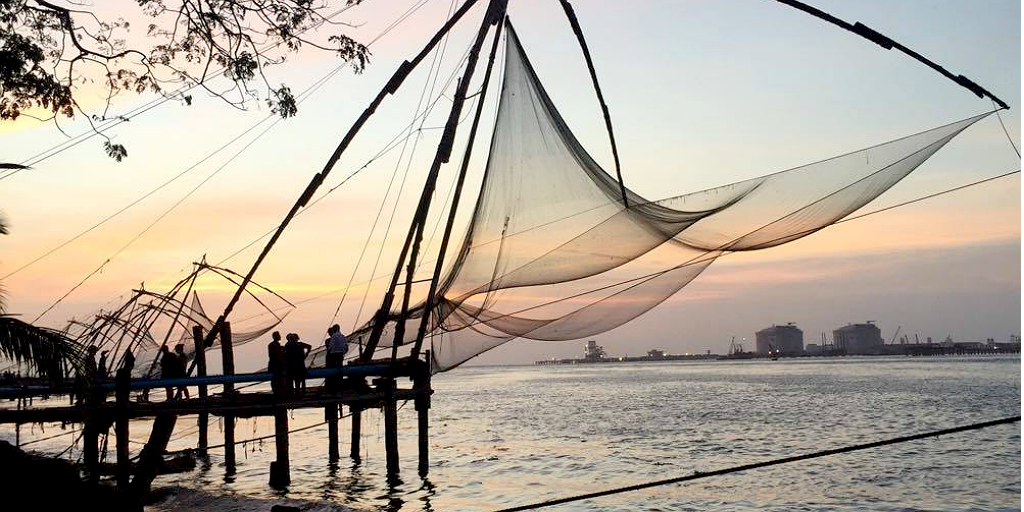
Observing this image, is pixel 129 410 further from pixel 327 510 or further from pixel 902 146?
pixel 902 146

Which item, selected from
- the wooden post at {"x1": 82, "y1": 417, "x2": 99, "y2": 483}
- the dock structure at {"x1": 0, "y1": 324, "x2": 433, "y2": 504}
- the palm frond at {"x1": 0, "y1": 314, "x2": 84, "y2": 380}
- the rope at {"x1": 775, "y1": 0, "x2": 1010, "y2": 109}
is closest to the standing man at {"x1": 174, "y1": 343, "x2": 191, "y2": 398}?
the dock structure at {"x1": 0, "y1": 324, "x2": 433, "y2": 504}

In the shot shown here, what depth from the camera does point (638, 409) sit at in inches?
1693

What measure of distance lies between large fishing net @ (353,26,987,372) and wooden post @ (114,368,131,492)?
12.7 ft

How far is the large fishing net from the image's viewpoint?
8.04 m

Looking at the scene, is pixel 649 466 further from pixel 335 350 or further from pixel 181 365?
pixel 181 365

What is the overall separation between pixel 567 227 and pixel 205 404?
5.30m

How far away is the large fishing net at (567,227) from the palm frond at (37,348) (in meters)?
3.98

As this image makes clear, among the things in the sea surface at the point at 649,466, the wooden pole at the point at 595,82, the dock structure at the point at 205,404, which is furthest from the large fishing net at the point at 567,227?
the sea surface at the point at 649,466

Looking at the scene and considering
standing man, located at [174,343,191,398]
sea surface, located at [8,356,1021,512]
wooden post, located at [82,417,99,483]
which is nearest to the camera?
wooden post, located at [82,417,99,483]

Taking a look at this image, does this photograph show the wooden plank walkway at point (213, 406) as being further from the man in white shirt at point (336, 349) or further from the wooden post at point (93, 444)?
the man in white shirt at point (336, 349)

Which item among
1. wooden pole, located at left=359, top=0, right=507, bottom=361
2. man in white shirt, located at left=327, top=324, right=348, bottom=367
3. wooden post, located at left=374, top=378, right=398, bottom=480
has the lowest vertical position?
wooden post, located at left=374, top=378, right=398, bottom=480

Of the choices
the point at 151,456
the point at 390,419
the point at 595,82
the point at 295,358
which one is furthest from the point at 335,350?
the point at 595,82

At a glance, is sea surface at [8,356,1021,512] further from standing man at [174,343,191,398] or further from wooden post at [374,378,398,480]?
standing man at [174,343,191,398]

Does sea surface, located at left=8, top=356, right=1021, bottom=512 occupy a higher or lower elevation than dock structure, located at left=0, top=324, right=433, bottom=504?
lower
